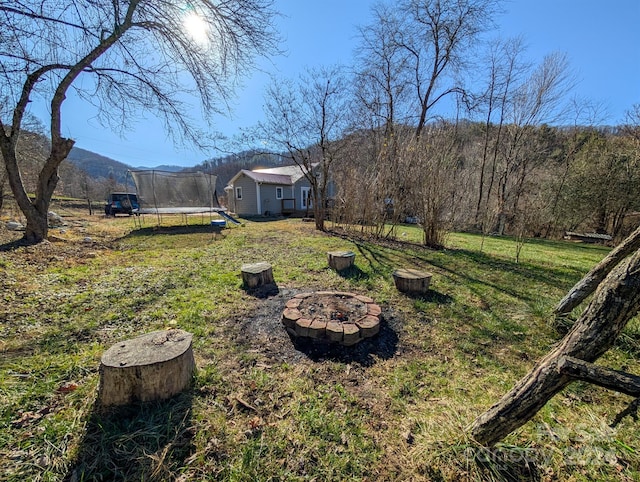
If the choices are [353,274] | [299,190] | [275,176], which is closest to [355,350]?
[353,274]

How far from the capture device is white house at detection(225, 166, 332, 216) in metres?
16.7

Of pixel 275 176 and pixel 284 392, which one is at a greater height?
pixel 275 176

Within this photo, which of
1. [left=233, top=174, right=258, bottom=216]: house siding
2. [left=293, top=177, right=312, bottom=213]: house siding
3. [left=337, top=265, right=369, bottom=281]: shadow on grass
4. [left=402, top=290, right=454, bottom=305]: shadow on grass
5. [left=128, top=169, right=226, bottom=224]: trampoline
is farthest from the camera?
[left=293, top=177, right=312, bottom=213]: house siding

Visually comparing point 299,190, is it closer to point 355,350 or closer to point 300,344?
point 300,344

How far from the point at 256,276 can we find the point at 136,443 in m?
2.49

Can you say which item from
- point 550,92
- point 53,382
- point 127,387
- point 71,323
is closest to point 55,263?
point 71,323

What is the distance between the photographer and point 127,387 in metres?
1.64

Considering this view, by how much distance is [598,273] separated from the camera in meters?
2.73

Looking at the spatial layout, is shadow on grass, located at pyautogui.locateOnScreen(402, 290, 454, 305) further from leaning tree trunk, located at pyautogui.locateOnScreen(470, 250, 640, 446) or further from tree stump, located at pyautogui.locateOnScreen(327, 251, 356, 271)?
leaning tree trunk, located at pyautogui.locateOnScreen(470, 250, 640, 446)

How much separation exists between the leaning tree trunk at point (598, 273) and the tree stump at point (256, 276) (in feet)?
12.6

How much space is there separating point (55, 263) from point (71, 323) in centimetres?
279

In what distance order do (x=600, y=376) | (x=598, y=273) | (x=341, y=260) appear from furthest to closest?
(x=341, y=260), (x=598, y=273), (x=600, y=376)

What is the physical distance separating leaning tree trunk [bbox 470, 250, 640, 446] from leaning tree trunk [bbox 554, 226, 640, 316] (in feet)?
6.52

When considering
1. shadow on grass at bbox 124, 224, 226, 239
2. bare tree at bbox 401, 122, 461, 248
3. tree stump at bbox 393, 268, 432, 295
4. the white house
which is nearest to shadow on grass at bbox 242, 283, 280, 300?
tree stump at bbox 393, 268, 432, 295
